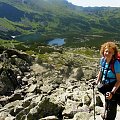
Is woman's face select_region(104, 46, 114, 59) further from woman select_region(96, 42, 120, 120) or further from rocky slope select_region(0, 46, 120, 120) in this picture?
rocky slope select_region(0, 46, 120, 120)

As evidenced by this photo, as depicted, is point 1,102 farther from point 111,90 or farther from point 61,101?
point 111,90

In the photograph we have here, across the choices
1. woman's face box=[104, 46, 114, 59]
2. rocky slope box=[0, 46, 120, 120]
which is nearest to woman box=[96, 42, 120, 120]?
woman's face box=[104, 46, 114, 59]

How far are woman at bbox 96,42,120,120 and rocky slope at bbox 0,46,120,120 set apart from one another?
347cm

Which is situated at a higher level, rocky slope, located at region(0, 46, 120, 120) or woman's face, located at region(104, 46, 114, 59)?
woman's face, located at region(104, 46, 114, 59)

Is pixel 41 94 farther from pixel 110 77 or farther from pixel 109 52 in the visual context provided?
pixel 109 52

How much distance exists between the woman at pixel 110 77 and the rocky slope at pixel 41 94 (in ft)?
11.4

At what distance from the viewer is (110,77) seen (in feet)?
35.6

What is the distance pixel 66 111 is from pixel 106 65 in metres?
7.96

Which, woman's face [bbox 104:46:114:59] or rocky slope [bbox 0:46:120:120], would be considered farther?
rocky slope [bbox 0:46:120:120]

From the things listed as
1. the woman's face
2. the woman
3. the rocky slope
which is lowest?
the rocky slope

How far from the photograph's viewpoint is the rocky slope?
59.1ft

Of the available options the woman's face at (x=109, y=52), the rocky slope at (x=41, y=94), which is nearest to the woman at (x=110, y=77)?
the woman's face at (x=109, y=52)

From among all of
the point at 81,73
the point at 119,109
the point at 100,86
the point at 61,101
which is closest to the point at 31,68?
the point at 81,73

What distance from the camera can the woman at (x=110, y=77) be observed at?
417 inches
